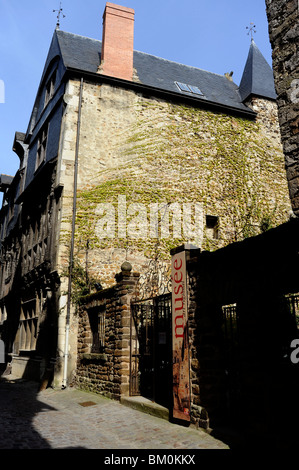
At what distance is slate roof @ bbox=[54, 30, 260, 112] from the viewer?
46.5 ft

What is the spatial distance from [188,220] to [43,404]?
7.15 meters

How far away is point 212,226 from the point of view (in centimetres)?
1371

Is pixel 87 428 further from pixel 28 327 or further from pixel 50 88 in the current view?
pixel 50 88

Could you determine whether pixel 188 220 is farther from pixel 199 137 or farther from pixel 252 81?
pixel 252 81

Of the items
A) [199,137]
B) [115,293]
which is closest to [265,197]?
[199,137]

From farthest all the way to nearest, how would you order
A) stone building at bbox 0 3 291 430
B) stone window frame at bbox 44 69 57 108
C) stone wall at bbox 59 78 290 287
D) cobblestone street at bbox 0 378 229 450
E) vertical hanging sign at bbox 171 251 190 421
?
1. stone window frame at bbox 44 69 57 108
2. stone wall at bbox 59 78 290 287
3. stone building at bbox 0 3 291 430
4. vertical hanging sign at bbox 171 251 190 421
5. cobblestone street at bbox 0 378 229 450

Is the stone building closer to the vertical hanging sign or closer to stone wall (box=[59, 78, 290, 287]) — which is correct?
stone wall (box=[59, 78, 290, 287])

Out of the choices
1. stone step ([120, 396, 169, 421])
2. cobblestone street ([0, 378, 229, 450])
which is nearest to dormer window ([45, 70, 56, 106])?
cobblestone street ([0, 378, 229, 450])

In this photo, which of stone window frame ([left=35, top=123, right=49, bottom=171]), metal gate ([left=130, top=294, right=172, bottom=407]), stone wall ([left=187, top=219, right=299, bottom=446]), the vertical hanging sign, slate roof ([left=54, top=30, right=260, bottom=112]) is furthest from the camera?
stone window frame ([left=35, top=123, right=49, bottom=171])

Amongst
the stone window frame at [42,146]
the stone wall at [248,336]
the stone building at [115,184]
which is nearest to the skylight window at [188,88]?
the stone building at [115,184]

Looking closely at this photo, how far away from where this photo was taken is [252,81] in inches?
638

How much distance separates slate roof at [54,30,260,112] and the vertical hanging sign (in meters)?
9.20

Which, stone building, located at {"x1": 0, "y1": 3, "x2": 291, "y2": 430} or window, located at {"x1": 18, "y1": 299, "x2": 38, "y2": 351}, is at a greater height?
stone building, located at {"x1": 0, "y1": 3, "x2": 291, "y2": 430}

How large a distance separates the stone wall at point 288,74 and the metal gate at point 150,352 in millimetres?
3410
